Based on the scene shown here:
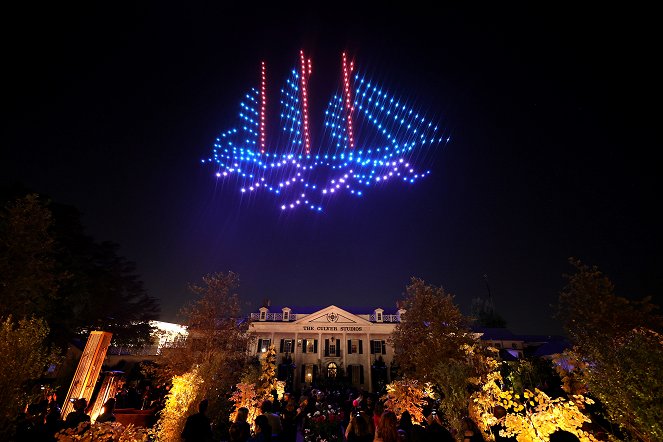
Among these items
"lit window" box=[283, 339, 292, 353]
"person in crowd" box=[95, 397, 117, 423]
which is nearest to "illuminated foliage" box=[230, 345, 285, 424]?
"person in crowd" box=[95, 397, 117, 423]

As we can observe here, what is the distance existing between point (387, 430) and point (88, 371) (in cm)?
1123

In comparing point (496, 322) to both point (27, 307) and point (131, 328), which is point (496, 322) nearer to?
point (131, 328)

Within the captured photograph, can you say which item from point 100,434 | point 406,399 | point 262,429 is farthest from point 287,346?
point 100,434

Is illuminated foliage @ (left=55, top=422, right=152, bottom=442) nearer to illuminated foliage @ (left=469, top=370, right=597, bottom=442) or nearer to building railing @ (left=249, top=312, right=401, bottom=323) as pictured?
illuminated foliage @ (left=469, top=370, right=597, bottom=442)

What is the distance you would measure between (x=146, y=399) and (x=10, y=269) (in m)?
8.33

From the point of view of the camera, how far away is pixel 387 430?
6160mm

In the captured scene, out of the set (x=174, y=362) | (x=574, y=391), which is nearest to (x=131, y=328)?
(x=174, y=362)

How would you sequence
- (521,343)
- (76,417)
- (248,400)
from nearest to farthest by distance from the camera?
1. (76,417)
2. (248,400)
3. (521,343)

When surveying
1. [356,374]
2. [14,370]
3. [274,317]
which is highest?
[274,317]

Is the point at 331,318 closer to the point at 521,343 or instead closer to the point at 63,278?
the point at 521,343

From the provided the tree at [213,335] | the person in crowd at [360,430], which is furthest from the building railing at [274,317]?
the person in crowd at [360,430]

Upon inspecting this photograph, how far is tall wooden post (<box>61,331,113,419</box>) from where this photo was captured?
11438 mm

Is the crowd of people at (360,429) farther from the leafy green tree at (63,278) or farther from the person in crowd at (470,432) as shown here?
the leafy green tree at (63,278)

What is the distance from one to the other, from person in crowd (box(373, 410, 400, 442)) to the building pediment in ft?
118
